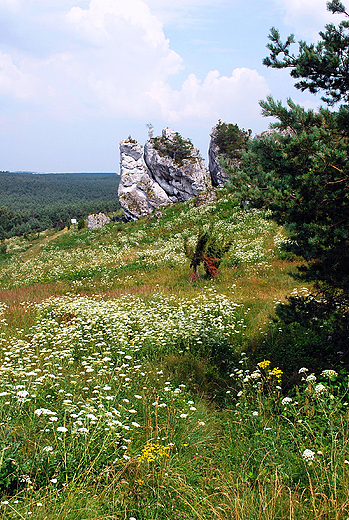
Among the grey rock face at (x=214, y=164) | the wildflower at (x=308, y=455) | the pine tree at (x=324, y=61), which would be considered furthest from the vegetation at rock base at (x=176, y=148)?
the wildflower at (x=308, y=455)

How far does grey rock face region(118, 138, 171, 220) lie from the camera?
35312 millimetres

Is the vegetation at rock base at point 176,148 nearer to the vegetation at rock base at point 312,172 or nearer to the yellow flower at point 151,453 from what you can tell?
the vegetation at rock base at point 312,172

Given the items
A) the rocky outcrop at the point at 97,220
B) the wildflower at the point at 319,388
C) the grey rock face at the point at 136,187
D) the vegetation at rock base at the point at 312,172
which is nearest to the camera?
the wildflower at the point at 319,388

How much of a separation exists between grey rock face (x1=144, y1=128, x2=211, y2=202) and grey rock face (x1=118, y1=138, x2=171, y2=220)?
2.55 ft

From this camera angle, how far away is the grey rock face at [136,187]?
35312 mm

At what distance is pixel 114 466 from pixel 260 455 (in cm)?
133

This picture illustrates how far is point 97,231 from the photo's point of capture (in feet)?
113

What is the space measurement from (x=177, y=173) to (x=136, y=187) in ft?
15.2

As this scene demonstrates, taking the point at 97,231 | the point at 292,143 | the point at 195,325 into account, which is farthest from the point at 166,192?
the point at 292,143

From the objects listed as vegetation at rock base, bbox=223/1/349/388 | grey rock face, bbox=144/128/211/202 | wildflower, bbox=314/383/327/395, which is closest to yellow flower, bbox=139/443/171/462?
wildflower, bbox=314/383/327/395

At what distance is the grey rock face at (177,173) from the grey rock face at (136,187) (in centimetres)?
78

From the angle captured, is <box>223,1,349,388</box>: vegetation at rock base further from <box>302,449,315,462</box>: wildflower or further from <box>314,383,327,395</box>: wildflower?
<box>302,449,315,462</box>: wildflower

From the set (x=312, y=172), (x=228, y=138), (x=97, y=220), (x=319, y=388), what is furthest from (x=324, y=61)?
(x=97, y=220)

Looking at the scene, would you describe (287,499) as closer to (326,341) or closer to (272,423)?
(272,423)
